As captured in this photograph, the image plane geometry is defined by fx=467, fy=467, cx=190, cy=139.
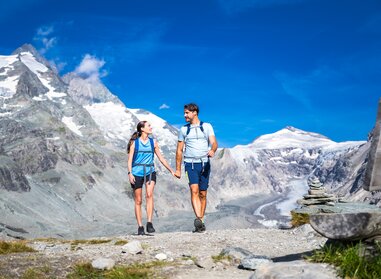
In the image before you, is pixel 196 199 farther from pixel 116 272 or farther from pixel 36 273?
pixel 36 273

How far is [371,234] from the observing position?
8.32 m

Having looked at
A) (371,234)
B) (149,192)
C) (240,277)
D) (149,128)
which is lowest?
(240,277)

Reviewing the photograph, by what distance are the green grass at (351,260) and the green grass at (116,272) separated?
3.66 metres

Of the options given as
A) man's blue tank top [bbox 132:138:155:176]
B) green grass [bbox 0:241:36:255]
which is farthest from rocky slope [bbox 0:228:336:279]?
man's blue tank top [bbox 132:138:155:176]

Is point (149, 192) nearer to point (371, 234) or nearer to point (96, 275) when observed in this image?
point (96, 275)

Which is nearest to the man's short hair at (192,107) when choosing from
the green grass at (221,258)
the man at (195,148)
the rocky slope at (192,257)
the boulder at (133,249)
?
the man at (195,148)

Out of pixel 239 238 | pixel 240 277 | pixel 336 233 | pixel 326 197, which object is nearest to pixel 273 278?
pixel 336 233

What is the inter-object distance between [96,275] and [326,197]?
1754cm

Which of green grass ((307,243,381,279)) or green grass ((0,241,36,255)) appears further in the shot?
green grass ((0,241,36,255))

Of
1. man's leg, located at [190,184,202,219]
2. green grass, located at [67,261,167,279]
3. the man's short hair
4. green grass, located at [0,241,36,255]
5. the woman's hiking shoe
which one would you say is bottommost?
green grass, located at [67,261,167,279]

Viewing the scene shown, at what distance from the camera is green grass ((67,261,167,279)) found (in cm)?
988

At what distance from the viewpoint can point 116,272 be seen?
9.99 m

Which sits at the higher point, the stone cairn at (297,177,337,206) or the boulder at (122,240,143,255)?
the stone cairn at (297,177,337,206)

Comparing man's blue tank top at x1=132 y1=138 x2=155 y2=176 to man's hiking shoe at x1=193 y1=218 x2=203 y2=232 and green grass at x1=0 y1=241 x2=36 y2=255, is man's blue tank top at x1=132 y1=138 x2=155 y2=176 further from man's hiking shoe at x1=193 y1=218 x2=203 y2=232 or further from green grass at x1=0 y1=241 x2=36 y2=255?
green grass at x1=0 y1=241 x2=36 y2=255
